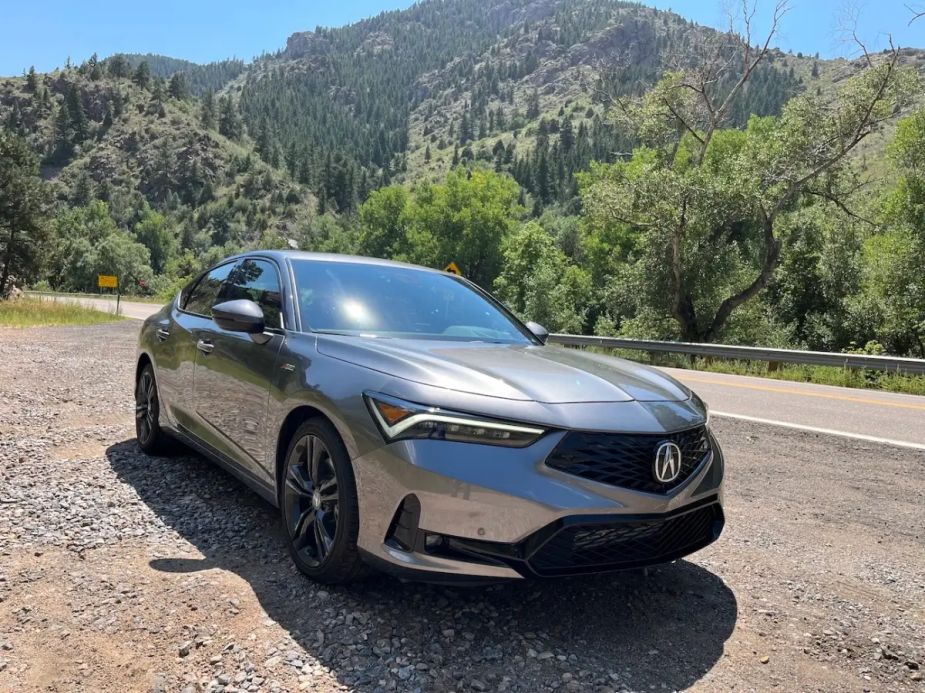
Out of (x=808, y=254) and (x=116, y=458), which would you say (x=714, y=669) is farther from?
(x=808, y=254)

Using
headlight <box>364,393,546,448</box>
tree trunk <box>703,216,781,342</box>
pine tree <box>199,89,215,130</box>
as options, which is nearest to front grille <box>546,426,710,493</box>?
headlight <box>364,393,546,448</box>

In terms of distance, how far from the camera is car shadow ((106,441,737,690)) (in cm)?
245

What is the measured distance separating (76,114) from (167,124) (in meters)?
21.2

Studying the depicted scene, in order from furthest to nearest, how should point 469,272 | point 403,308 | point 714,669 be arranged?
point 469,272, point 403,308, point 714,669

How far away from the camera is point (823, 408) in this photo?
960 cm

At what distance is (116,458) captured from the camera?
5.22 m

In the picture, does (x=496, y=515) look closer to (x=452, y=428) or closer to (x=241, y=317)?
(x=452, y=428)

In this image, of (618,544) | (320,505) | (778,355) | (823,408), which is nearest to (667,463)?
(618,544)

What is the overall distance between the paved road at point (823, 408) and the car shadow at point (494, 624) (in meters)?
5.33

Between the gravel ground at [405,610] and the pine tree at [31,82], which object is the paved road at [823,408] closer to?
the gravel ground at [405,610]

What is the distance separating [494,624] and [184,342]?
10.1 feet

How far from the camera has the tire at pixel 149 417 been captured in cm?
514

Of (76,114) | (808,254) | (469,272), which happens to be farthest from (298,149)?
(808,254)

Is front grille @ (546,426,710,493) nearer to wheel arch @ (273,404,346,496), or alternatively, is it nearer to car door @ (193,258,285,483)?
wheel arch @ (273,404,346,496)
